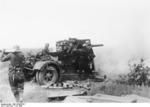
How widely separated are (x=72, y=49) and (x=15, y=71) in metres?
0.91

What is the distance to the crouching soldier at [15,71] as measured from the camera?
6344mm

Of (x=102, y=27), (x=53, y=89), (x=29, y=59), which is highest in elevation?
(x=102, y=27)

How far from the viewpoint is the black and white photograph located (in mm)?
6309

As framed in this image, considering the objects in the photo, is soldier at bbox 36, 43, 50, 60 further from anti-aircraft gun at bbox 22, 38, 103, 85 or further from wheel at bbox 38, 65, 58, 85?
wheel at bbox 38, 65, 58, 85

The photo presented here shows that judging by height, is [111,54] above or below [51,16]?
below

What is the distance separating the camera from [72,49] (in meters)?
6.43

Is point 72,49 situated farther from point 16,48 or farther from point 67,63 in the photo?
point 16,48

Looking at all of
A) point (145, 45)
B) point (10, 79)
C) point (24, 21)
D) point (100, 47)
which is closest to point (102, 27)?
point (100, 47)

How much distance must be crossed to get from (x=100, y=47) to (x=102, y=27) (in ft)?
0.98

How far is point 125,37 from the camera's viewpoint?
20.9ft

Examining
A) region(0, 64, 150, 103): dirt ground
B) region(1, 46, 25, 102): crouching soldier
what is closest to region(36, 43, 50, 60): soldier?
region(1, 46, 25, 102): crouching soldier

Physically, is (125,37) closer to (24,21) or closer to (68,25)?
(68,25)

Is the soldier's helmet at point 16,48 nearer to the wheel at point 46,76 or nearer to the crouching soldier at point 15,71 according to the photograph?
Answer: the crouching soldier at point 15,71

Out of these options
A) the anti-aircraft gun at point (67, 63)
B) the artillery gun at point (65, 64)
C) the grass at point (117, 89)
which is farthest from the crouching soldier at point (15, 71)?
the grass at point (117, 89)
